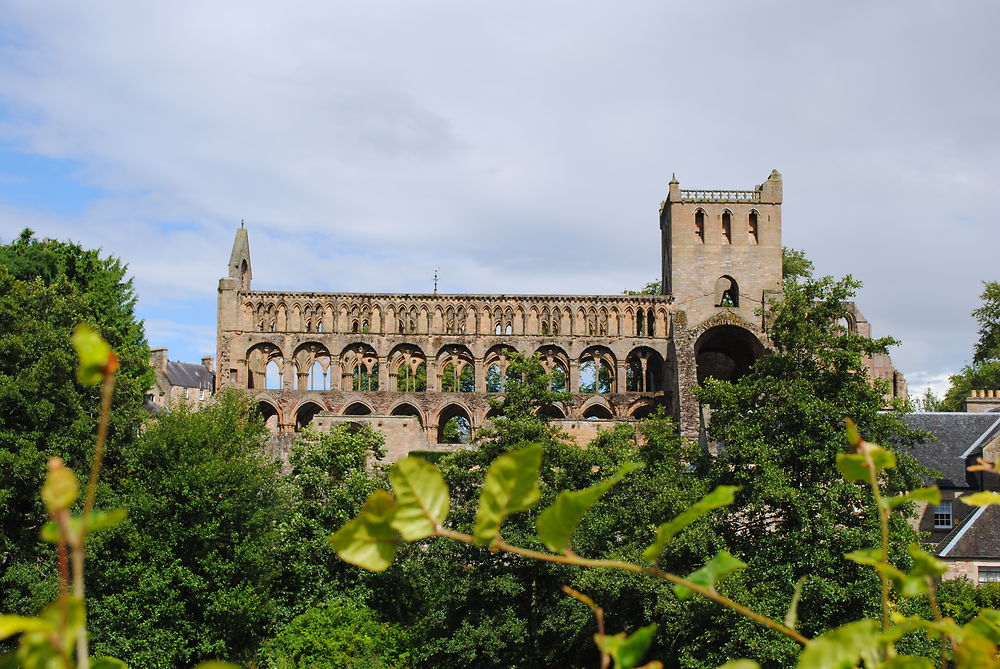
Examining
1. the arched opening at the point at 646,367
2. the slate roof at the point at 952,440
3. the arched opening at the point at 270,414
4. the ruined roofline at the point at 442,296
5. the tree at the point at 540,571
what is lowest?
the tree at the point at 540,571

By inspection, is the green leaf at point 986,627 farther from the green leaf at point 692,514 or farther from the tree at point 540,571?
the tree at point 540,571

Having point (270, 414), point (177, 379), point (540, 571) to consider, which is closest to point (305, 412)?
point (270, 414)

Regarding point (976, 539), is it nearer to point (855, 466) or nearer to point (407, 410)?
point (855, 466)

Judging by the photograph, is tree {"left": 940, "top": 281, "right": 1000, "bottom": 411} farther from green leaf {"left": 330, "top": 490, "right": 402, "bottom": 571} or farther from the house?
green leaf {"left": 330, "top": 490, "right": 402, "bottom": 571}

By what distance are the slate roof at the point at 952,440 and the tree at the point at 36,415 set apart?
25.7 m

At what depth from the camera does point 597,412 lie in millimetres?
46000

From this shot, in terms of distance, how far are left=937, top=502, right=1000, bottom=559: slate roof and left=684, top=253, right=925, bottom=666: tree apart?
18.4 feet

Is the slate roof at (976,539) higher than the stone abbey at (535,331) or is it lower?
lower

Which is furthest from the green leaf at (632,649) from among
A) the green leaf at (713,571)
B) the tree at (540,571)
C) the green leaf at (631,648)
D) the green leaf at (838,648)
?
the tree at (540,571)

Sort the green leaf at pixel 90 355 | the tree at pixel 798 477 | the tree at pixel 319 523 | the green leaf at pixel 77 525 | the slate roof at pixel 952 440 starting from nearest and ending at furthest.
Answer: the green leaf at pixel 77 525
the green leaf at pixel 90 355
the tree at pixel 798 477
the tree at pixel 319 523
the slate roof at pixel 952 440

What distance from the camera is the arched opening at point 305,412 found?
151 ft

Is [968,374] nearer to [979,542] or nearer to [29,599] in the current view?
[979,542]

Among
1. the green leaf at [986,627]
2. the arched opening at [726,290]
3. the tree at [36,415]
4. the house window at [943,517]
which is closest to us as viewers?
the green leaf at [986,627]

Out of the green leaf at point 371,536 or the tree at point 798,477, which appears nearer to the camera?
the green leaf at point 371,536
